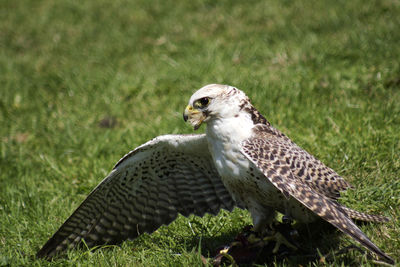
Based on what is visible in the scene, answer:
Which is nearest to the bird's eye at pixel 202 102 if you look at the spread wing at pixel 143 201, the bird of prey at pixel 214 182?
the bird of prey at pixel 214 182

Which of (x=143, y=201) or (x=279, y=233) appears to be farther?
(x=143, y=201)

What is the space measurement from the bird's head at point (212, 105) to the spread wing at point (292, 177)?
0.26 metres

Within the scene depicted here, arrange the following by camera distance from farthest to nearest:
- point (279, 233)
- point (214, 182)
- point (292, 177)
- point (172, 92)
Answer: point (172, 92) → point (214, 182) → point (279, 233) → point (292, 177)

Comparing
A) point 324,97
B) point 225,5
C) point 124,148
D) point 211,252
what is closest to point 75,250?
point 211,252

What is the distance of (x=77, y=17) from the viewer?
974 centimetres

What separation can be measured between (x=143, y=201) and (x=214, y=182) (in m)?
0.65

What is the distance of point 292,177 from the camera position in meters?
3.37

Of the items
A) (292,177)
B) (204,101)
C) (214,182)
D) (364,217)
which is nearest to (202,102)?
(204,101)

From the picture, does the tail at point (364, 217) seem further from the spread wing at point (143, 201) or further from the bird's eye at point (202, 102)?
the bird's eye at point (202, 102)

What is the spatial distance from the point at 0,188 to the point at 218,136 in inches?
125

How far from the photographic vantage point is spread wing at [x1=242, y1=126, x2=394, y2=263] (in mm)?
3141

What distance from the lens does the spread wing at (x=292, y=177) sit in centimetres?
314

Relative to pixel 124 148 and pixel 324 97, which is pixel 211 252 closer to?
pixel 124 148

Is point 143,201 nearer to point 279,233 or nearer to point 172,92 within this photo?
point 279,233
